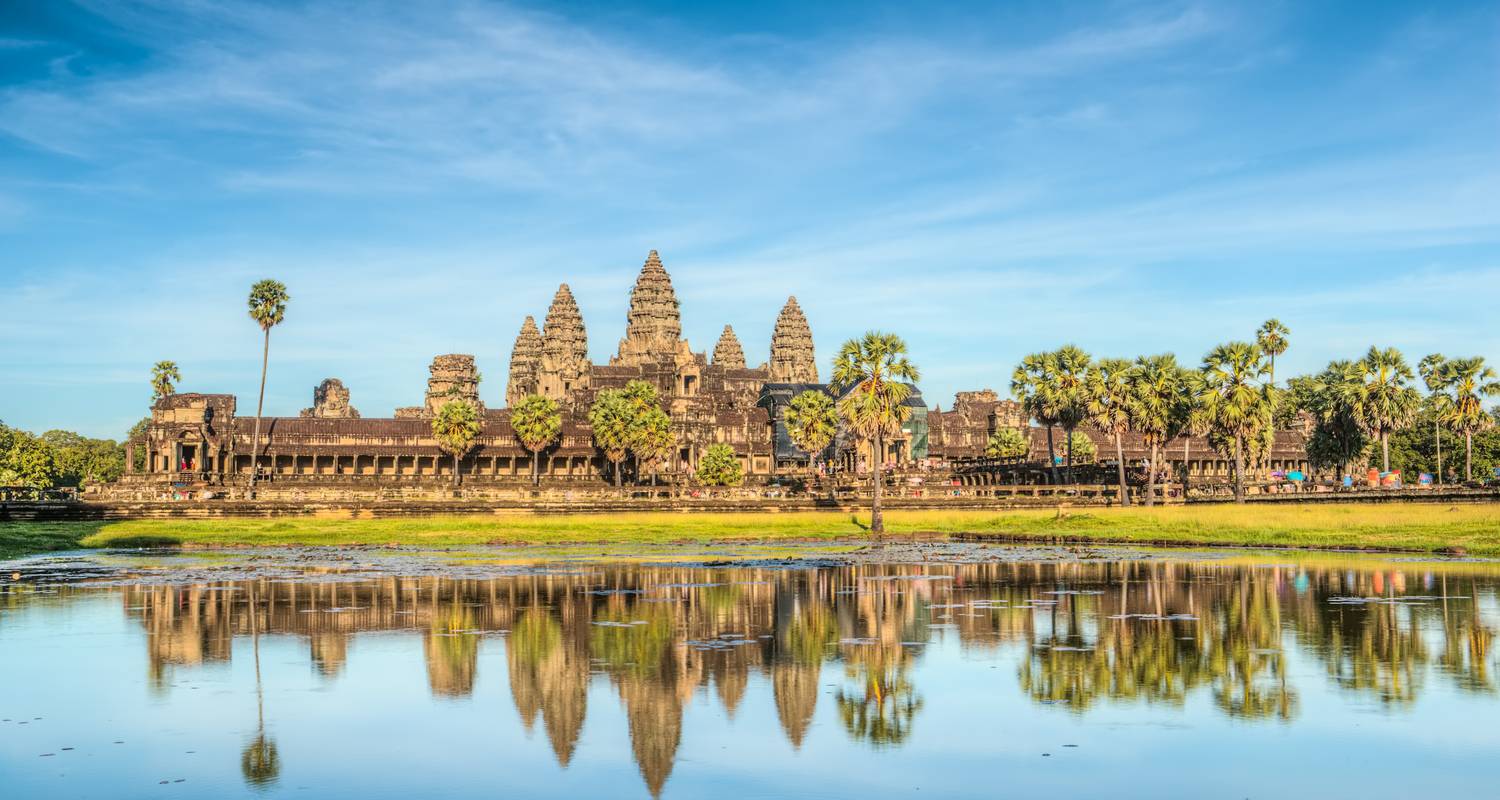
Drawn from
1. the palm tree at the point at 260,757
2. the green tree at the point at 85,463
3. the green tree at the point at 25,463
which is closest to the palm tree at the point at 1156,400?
the palm tree at the point at 260,757

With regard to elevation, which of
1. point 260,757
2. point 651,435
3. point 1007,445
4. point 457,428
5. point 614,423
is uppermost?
point 614,423

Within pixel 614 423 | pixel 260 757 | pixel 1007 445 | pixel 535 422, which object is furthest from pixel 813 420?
pixel 260 757

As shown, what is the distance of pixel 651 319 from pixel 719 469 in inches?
2776

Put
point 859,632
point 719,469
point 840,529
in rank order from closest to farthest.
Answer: point 859,632 < point 840,529 < point 719,469

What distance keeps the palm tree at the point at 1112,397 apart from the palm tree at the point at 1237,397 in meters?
5.56

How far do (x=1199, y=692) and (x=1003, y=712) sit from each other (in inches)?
121

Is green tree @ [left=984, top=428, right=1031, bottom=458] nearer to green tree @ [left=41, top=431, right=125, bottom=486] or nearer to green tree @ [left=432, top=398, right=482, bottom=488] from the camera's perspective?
green tree @ [left=432, top=398, right=482, bottom=488]

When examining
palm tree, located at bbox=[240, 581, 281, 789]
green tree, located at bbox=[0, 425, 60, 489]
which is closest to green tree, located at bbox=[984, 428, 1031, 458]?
green tree, located at bbox=[0, 425, 60, 489]

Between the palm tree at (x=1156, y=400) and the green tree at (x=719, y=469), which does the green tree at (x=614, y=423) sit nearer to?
the green tree at (x=719, y=469)

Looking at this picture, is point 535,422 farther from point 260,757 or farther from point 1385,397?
point 260,757

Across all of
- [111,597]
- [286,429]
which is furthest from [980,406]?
[111,597]

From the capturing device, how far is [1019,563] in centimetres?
4594

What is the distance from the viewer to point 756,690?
2053cm

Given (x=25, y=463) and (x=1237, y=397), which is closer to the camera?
(x=1237, y=397)
